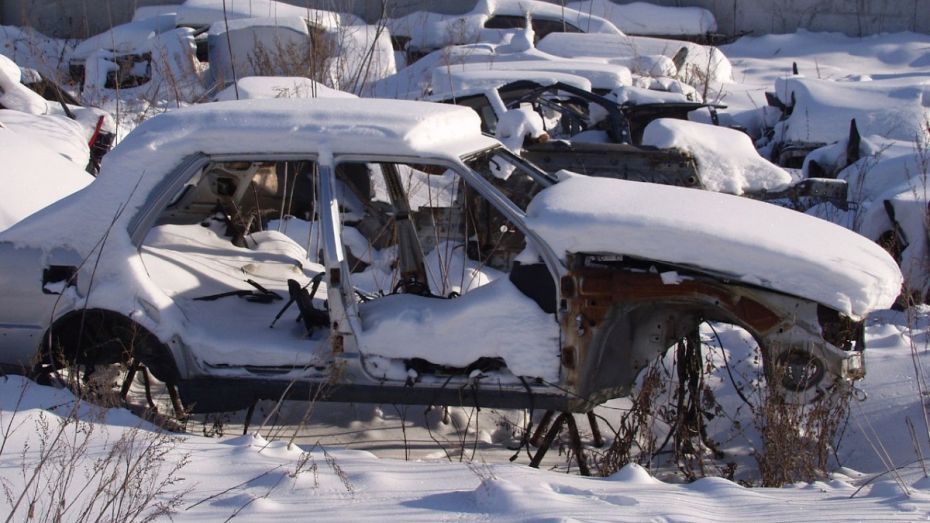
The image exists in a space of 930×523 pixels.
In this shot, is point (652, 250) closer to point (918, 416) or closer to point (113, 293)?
point (918, 416)

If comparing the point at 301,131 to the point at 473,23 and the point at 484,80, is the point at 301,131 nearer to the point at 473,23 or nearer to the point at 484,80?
the point at 484,80

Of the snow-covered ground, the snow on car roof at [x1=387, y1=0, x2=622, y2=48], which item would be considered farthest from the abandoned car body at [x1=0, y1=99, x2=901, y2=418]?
the snow on car roof at [x1=387, y1=0, x2=622, y2=48]

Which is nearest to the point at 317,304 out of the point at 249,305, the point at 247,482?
the point at 249,305

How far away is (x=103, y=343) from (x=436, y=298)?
4.98 ft

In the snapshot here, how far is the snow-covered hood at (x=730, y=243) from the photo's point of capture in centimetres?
449

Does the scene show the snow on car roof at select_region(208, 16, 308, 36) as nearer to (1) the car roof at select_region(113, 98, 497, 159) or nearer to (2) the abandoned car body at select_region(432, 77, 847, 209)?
(2) the abandoned car body at select_region(432, 77, 847, 209)

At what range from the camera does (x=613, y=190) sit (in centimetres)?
517

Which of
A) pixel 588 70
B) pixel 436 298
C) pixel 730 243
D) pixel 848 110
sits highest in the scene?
pixel 730 243

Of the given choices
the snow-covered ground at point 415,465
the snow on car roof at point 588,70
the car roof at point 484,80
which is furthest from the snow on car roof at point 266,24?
the snow-covered ground at point 415,465

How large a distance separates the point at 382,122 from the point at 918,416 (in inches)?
Answer: 110

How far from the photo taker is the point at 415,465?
4383 mm

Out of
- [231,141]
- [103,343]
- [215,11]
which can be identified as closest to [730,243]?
[231,141]

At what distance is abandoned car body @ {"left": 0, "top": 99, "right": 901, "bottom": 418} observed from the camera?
4633 millimetres

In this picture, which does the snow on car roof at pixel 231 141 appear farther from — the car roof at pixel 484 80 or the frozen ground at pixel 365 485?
the car roof at pixel 484 80
